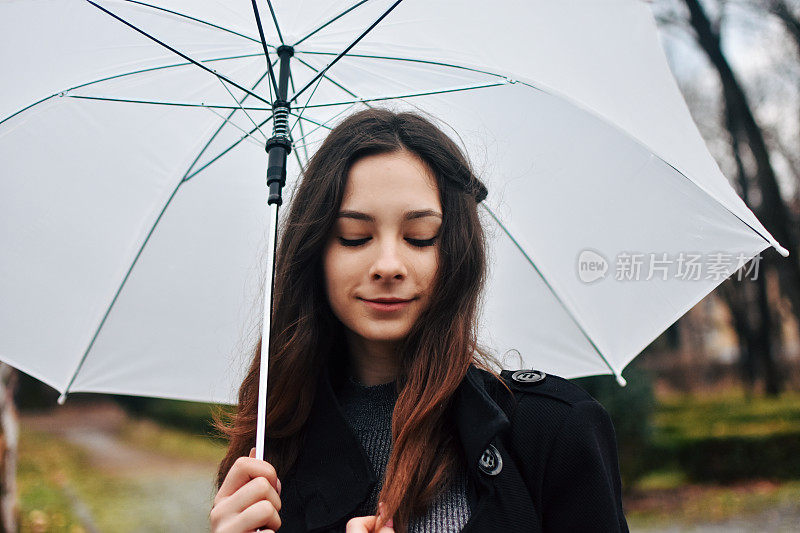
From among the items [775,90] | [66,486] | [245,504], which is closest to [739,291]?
[775,90]

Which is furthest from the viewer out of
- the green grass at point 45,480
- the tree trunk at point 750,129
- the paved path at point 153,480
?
the tree trunk at point 750,129

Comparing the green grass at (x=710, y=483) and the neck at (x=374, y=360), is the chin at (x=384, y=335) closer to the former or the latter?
the neck at (x=374, y=360)

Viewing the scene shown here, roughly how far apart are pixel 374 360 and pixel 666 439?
10509 mm

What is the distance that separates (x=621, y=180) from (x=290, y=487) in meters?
1.49

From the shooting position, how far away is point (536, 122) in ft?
7.54

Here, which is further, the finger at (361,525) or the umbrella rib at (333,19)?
the umbrella rib at (333,19)

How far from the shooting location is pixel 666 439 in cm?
1105

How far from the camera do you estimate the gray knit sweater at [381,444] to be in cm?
164

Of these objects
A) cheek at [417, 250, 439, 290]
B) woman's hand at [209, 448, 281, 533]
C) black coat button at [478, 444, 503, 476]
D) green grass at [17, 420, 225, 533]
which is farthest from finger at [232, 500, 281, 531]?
green grass at [17, 420, 225, 533]

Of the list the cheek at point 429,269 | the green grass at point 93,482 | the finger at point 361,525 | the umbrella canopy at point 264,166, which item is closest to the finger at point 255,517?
the finger at point 361,525

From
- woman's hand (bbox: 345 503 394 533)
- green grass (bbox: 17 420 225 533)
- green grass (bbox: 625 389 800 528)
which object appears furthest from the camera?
green grass (bbox: 625 389 800 528)

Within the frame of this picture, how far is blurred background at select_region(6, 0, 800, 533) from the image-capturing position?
909 cm

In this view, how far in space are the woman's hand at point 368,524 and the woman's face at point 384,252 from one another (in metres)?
0.46

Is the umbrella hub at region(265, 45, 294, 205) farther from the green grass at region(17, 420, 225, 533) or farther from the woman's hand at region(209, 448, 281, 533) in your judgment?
the green grass at region(17, 420, 225, 533)
